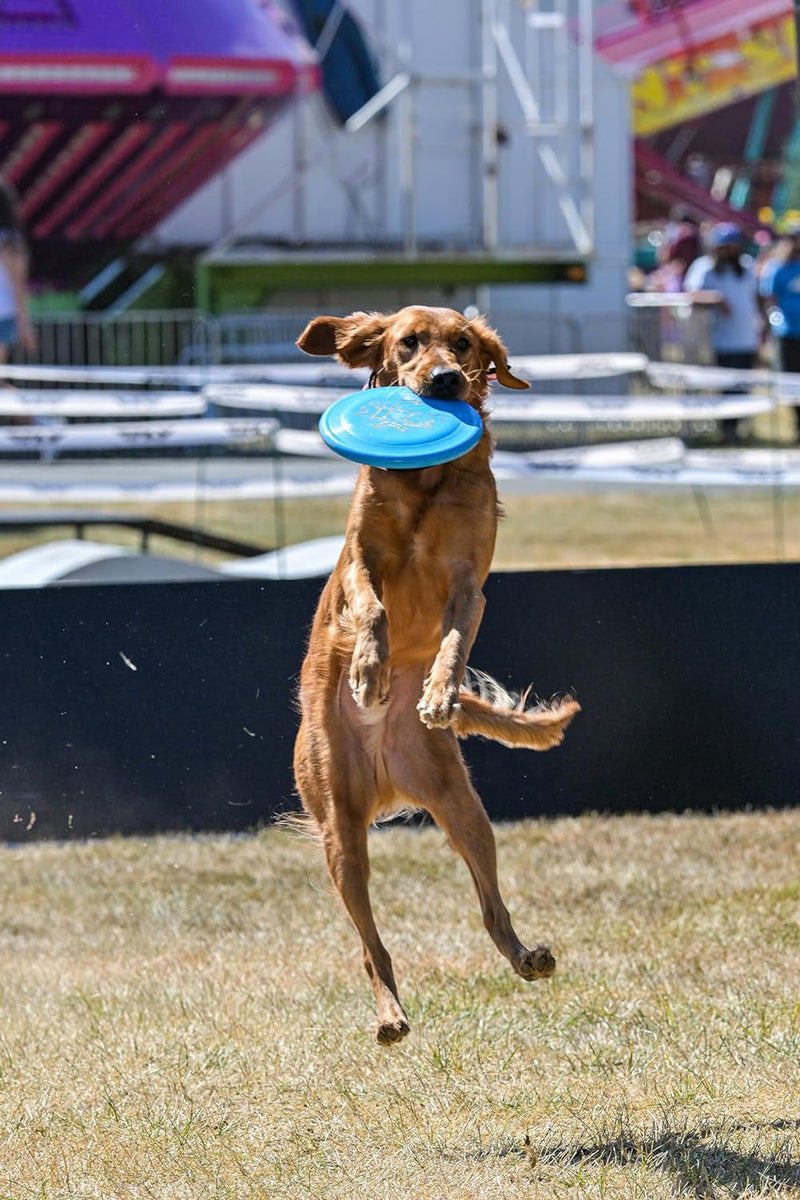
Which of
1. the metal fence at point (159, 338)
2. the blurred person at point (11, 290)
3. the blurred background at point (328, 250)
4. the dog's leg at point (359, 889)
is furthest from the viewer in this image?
the metal fence at point (159, 338)

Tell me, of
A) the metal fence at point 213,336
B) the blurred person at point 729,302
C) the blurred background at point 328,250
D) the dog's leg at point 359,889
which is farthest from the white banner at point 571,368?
the dog's leg at point 359,889

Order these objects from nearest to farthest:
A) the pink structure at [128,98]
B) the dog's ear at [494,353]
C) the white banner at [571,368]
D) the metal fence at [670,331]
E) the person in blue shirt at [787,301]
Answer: the dog's ear at [494,353] → the white banner at [571,368] → the pink structure at [128,98] → the person in blue shirt at [787,301] → the metal fence at [670,331]

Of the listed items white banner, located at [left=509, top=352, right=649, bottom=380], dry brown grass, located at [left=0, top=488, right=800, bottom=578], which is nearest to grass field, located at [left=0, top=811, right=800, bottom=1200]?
dry brown grass, located at [left=0, top=488, right=800, bottom=578]

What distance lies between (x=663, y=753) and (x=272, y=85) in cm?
1115

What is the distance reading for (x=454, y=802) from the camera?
369cm

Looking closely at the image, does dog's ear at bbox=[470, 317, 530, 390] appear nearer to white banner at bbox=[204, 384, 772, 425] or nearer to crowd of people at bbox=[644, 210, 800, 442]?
white banner at bbox=[204, 384, 772, 425]

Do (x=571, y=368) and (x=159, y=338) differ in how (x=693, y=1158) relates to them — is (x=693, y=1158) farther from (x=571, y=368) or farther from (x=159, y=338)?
(x=159, y=338)

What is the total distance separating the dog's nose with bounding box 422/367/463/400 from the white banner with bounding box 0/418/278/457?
5918 mm

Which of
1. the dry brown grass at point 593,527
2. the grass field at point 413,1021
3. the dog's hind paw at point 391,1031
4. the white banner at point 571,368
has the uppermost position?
the white banner at point 571,368

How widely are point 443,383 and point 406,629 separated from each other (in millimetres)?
564

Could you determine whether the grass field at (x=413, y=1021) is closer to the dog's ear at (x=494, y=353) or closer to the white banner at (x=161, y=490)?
the dog's ear at (x=494, y=353)

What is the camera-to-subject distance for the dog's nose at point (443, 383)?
3.57m

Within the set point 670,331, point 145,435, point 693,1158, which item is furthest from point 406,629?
point 670,331

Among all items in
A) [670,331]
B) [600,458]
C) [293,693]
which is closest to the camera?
[293,693]
